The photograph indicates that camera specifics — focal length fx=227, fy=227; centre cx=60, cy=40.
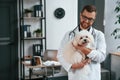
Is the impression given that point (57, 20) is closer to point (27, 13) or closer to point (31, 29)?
point (31, 29)

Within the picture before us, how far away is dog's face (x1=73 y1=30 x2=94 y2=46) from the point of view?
5.13ft

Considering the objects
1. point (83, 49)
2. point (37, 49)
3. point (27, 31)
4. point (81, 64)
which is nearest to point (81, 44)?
point (83, 49)

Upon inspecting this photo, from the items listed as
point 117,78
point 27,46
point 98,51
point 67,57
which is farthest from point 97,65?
point 27,46

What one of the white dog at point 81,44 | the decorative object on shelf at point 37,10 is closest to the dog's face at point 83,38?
the white dog at point 81,44

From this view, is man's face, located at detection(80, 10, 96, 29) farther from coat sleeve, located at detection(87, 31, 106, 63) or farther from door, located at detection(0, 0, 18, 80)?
door, located at detection(0, 0, 18, 80)

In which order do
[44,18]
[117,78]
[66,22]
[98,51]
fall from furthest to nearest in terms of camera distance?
1. [66,22]
2. [44,18]
3. [117,78]
4. [98,51]

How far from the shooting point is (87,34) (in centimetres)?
158

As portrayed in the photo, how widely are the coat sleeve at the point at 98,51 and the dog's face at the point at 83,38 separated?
6 cm

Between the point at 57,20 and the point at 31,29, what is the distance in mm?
678

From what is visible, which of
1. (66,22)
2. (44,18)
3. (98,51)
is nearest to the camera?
(98,51)

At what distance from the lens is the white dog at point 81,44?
156cm

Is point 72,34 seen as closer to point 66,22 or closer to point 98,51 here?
point 98,51

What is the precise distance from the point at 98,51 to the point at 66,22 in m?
4.03

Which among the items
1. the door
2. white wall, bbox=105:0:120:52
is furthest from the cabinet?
white wall, bbox=105:0:120:52
